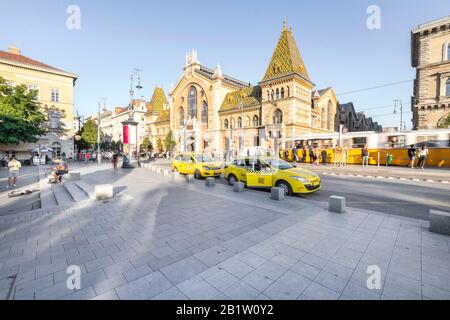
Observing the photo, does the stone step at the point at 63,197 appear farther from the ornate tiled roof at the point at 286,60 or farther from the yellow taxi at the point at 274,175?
the ornate tiled roof at the point at 286,60

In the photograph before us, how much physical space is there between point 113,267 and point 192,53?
170 feet

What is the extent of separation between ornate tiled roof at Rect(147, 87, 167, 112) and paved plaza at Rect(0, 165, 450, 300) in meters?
61.9

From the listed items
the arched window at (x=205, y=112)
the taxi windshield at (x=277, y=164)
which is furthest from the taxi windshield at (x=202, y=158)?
the arched window at (x=205, y=112)

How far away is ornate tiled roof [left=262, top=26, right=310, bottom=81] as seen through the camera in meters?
32.3

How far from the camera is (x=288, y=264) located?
137 inches

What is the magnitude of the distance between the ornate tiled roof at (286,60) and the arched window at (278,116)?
5604mm

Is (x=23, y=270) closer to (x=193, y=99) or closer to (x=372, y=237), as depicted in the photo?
(x=372, y=237)

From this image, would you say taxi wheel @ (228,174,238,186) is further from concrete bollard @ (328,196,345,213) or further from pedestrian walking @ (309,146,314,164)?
pedestrian walking @ (309,146,314,164)

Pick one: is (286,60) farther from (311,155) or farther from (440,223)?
(440,223)

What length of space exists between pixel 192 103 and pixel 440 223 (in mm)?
48590

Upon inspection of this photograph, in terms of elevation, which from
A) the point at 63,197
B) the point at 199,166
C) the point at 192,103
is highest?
the point at 192,103

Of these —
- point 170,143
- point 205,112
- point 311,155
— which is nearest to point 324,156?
point 311,155

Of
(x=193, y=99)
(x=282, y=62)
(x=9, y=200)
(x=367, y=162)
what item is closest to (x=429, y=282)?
(x=9, y=200)

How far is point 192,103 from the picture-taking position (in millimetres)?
49062
